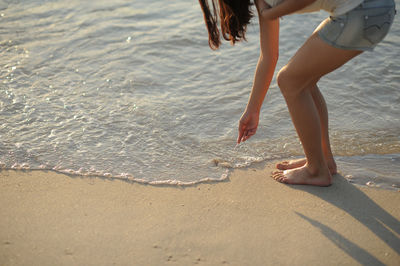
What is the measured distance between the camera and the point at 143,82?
404 cm

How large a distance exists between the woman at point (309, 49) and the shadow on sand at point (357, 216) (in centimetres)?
8

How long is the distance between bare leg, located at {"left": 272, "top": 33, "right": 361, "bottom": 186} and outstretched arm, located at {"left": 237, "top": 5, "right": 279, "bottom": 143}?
0.09 meters

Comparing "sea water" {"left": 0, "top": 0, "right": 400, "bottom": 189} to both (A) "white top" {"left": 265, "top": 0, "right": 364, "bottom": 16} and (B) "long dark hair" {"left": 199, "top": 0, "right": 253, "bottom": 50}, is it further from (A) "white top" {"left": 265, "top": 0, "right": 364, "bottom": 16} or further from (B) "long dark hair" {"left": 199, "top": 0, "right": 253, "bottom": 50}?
(A) "white top" {"left": 265, "top": 0, "right": 364, "bottom": 16}

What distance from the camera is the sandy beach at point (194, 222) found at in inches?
81.0

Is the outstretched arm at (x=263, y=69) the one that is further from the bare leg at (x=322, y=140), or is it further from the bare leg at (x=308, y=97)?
the bare leg at (x=322, y=140)

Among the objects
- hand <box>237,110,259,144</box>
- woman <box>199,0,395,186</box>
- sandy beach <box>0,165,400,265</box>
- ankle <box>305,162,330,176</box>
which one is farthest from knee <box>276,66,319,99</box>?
sandy beach <box>0,165,400,265</box>

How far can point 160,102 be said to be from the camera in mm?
3678

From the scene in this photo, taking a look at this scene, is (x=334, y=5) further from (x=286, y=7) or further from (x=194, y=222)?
(x=194, y=222)

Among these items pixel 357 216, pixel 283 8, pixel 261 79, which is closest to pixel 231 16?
pixel 283 8

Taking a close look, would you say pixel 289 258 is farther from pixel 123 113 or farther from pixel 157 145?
pixel 123 113

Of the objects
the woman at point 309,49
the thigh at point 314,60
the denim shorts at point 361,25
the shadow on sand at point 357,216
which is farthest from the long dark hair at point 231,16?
the shadow on sand at point 357,216

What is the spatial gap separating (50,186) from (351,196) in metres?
1.76

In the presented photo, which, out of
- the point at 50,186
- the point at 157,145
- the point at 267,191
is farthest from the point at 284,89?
the point at 50,186

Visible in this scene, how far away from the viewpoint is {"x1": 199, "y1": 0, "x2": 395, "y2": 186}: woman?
81.0 inches
